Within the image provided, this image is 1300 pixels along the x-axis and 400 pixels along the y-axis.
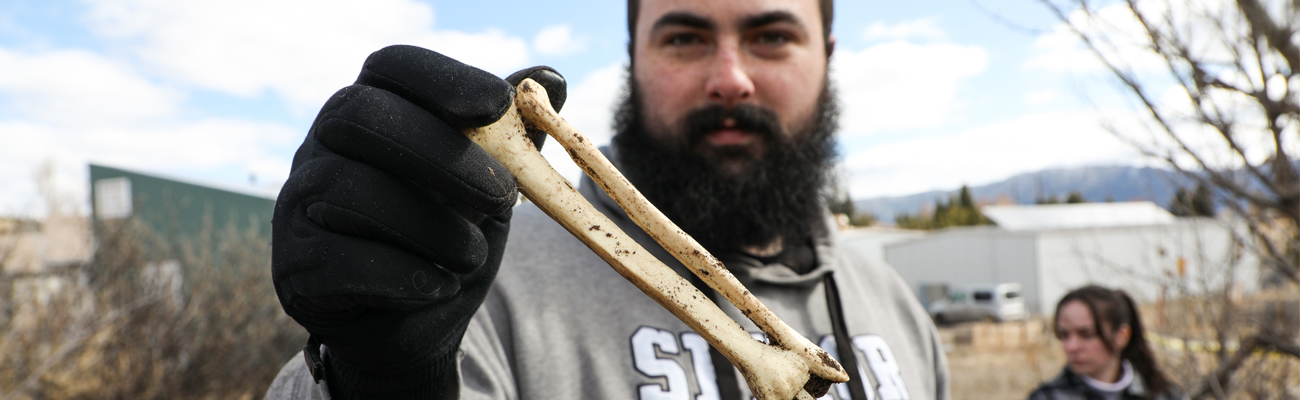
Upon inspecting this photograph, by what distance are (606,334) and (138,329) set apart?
33.2 feet

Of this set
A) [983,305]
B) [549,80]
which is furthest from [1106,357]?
[983,305]

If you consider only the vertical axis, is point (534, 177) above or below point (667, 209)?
above

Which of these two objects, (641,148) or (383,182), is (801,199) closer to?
(641,148)

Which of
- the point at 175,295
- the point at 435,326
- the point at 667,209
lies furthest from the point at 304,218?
the point at 175,295

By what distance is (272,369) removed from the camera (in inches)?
A: 460

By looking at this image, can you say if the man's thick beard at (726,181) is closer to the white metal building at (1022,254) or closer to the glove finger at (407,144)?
the glove finger at (407,144)

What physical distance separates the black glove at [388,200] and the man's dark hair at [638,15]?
115cm

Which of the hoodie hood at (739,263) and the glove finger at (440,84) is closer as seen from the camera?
the glove finger at (440,84)

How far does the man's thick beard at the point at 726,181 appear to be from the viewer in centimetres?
220

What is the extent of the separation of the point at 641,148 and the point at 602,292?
0.60 metres

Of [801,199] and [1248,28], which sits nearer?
[801,199]

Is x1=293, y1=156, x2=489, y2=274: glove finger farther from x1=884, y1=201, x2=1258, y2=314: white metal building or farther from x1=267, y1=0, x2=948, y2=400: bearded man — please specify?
x1=884, y1=201, x2=1258, y2=314: white metal building

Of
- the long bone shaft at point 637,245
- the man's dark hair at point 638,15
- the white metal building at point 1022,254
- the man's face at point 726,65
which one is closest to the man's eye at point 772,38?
the man's face at point 726,65

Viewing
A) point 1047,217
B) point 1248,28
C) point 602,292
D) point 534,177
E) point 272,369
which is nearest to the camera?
point 534,177
